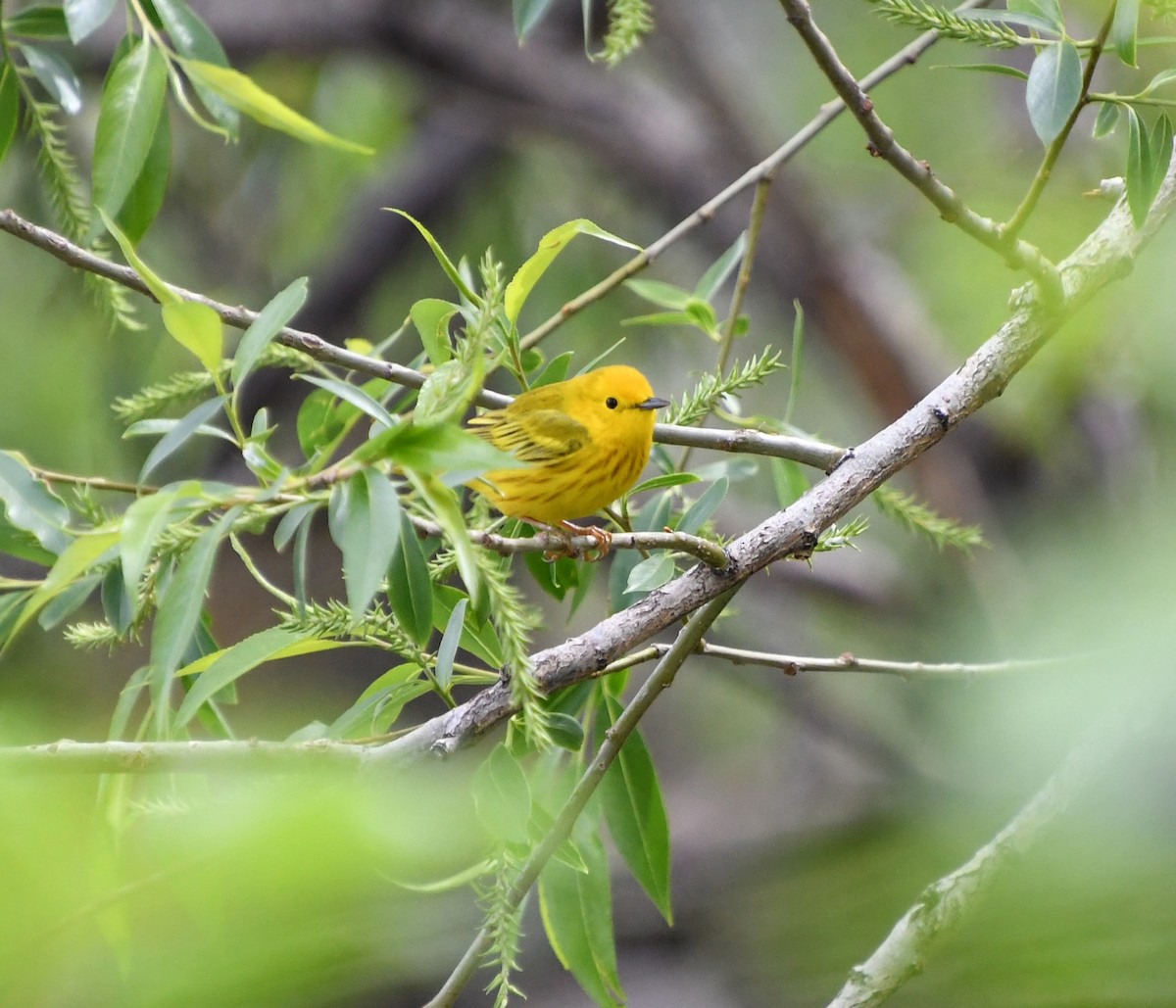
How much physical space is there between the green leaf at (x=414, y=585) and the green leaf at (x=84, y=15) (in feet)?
2.20

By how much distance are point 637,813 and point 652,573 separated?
1.51 feet

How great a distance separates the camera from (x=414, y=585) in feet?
4.00

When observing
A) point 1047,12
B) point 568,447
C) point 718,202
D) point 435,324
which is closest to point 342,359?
point 435,324

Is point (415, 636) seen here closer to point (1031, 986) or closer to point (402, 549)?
point (402, 549)

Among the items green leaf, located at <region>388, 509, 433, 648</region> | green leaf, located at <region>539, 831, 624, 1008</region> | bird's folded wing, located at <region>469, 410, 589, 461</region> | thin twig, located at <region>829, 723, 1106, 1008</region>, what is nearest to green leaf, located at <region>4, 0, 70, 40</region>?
bird's folded wing, located at <region>469, 410, 589, 461</region>

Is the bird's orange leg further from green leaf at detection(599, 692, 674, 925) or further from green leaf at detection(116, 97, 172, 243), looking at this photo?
green leaf at detection(116, 97, 172, 243)

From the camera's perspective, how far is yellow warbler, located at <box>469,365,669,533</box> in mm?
2090

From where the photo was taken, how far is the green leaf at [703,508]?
1.53 m

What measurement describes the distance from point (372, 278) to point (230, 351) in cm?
66

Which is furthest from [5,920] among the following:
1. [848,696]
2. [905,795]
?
[848,696]

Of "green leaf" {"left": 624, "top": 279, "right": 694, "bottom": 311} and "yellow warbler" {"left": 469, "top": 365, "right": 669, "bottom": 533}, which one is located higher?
"green leaf" {"left": 624, "top": 279, "right": 694, "bottom": 311}

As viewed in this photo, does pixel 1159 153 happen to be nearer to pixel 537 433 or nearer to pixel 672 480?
pixel 672 480

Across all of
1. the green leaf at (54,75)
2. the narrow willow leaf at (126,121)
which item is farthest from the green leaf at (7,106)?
the narrow willow leaf at (126,121)

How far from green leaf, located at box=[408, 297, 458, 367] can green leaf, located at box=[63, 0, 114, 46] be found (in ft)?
1.55
